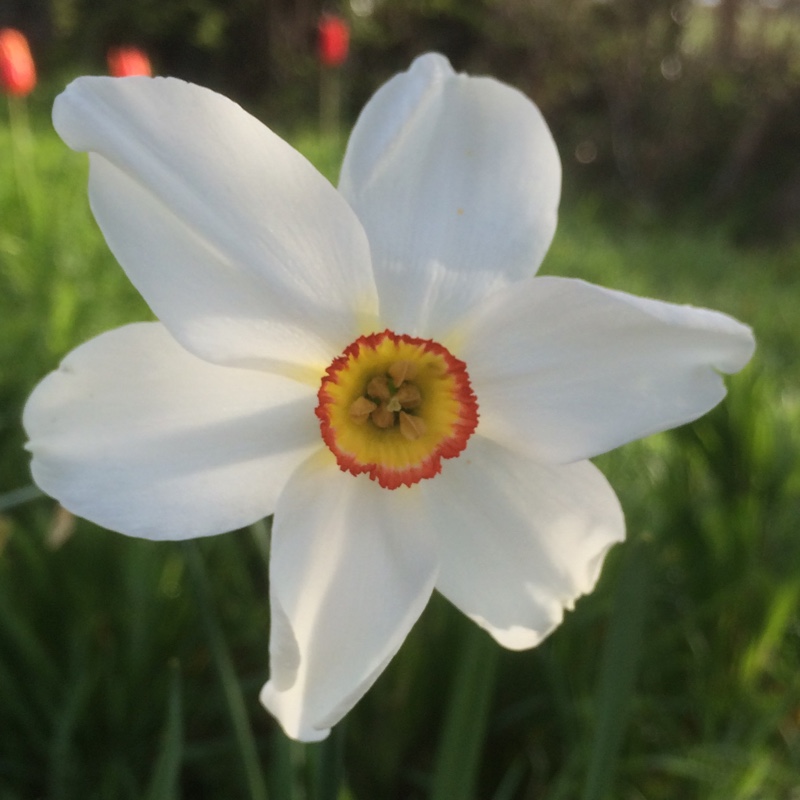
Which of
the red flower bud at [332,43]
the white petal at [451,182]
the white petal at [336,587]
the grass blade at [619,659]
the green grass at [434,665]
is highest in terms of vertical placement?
the white petal at [451,182]

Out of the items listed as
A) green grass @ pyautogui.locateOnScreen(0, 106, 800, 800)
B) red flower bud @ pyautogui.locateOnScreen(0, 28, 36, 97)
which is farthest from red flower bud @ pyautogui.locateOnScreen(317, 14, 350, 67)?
green grass @ pyautogui.locateOnScreen(0, 106, 800, 800)

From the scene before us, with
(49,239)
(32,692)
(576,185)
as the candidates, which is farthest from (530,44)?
(32,692)

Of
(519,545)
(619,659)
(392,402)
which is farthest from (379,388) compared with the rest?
(619,659)

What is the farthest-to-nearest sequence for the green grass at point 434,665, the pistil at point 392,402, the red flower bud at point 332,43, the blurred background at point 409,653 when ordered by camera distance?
the red flower bud at point 332,43, the green grass at point 434,665, the blurred background at point 409,653, the pistil at point 392,402

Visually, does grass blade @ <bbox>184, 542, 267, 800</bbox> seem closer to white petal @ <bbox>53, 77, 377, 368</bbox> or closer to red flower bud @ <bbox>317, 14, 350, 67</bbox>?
white petal @ <bbox>53, 77, 377, 368</bbox>

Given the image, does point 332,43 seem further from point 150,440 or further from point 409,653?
point 150,440

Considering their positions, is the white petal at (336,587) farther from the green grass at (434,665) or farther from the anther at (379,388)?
the green grass at (434,665)

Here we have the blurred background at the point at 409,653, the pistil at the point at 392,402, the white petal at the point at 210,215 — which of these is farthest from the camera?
the blurred background at the point at 409,653

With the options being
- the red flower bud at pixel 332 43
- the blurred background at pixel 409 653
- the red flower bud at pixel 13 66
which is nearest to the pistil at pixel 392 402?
the blurred background at pixel 409 653
